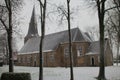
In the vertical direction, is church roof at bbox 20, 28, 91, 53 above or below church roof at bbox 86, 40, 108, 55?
above

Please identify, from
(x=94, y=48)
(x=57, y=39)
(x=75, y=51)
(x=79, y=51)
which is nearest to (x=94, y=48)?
(x=94, y=48)

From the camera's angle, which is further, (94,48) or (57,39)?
(57,39)

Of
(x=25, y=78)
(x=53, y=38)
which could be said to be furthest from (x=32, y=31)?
(x=25, y=78)

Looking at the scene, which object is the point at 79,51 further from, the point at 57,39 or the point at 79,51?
the point at 57,39

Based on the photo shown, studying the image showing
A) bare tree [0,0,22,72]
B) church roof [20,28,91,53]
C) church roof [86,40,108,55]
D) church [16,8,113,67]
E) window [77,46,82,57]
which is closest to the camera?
bare tree [0,0,22,72]

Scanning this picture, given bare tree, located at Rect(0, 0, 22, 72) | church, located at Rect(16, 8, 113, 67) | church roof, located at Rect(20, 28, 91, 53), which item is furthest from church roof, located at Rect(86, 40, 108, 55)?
bare tree, located at Rect(0, 0, 22, 72)

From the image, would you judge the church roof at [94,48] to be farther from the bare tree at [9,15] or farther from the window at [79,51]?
the bare tree at [9,15]

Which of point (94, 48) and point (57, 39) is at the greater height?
point (57, 39)

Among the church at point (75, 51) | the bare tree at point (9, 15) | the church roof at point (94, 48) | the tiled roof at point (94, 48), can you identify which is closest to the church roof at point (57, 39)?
the church at point (75, 51)

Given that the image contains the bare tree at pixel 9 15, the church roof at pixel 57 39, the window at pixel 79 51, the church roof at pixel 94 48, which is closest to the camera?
the bare tree at pixel 9 15

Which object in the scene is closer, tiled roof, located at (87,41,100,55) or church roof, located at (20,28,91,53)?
tiled roof, located at (87,41,100,55)

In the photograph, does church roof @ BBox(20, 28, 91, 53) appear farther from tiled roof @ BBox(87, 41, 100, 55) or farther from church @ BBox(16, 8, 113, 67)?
tiled roof @ BBox(87, 41, 100, 55)

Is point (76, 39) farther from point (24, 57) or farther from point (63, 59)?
point (24, 57)

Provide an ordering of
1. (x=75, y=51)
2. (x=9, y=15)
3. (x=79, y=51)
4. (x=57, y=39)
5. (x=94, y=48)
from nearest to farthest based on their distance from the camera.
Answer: (x=9, y=15)
(x=94, y=48)
(x=75, y=51)
(x=79, y=51)
(x=57, y=39)
